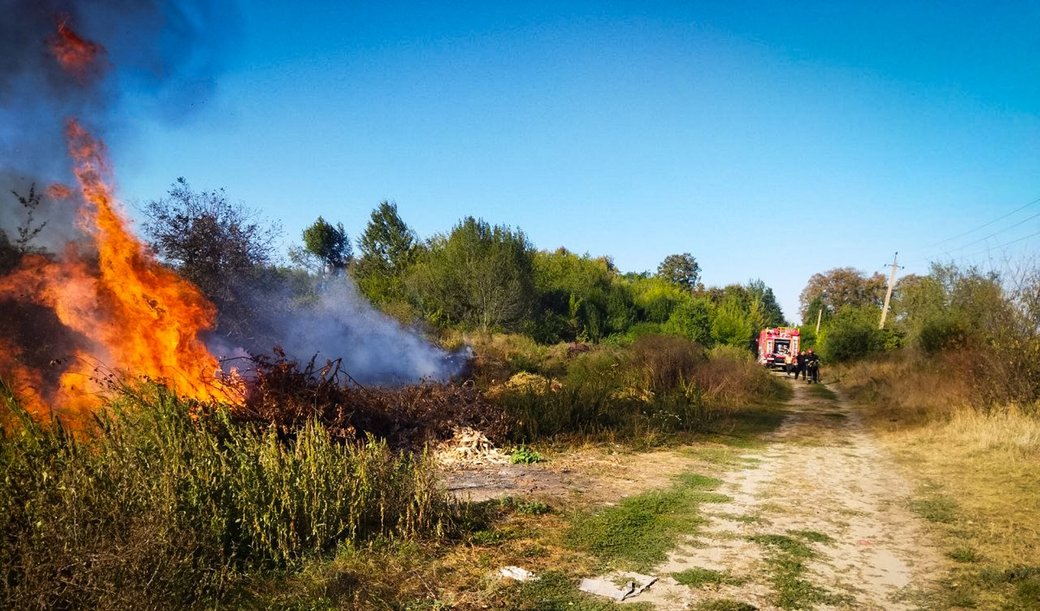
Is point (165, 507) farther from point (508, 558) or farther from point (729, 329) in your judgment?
point (729, 329)

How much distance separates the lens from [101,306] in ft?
26.9

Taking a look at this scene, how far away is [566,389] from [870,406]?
12.9m

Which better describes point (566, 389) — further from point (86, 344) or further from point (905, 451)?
point (86, 344)

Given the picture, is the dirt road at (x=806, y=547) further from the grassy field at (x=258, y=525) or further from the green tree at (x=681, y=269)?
the green tree at (x=681, y=269)

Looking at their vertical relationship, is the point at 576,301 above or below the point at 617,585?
above

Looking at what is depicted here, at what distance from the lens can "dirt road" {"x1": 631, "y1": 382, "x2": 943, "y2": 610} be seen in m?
4.39

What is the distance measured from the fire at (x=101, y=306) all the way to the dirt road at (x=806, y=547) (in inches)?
224

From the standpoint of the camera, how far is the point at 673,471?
902cm

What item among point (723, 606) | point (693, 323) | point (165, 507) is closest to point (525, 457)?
point (723, 606)

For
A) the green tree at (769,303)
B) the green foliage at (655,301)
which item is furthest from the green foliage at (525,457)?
the green tree at (769,303)

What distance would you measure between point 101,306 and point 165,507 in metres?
5.82

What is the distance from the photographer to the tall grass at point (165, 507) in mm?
3307

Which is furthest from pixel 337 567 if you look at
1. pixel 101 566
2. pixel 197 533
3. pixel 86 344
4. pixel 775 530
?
pixel 86 344

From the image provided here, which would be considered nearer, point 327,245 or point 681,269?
point 327,245
